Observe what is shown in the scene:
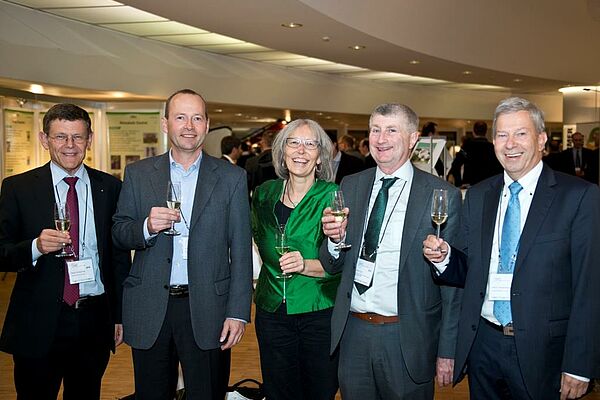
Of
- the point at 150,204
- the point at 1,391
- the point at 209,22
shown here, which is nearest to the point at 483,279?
the point at 150,204

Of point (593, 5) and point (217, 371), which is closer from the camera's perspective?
point (217, 371)

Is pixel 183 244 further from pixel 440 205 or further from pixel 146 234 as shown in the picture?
pixel 440 205

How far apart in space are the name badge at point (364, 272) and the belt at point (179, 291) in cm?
75

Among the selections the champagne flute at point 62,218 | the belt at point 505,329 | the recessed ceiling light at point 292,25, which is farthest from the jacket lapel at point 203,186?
the recessed ceiling light at point 292,25

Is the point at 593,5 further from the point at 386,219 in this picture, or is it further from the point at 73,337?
the point at 73,337

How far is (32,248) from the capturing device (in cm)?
301

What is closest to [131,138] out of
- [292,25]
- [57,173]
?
[292,25]

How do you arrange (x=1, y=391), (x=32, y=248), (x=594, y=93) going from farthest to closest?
(x=594, y=93)
(x=1, y=391)
(x=32, y=248)

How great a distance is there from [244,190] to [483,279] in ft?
3.74

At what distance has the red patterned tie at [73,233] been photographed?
3.16 m

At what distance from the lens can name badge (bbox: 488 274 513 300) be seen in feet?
8.93

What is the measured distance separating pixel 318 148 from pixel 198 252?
0.82 metres

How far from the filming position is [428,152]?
776cm

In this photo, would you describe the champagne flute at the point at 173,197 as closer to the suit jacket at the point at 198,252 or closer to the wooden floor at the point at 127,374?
the suit jacket at the point at 198,252
